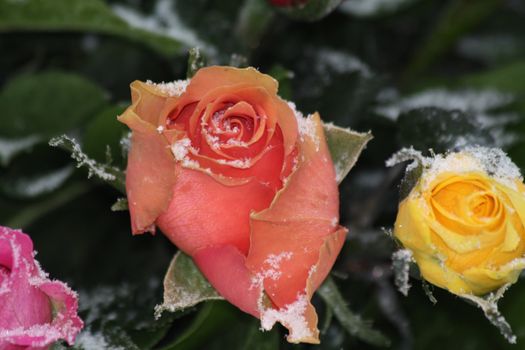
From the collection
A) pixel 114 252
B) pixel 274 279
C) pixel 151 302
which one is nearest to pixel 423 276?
pixel 274 279

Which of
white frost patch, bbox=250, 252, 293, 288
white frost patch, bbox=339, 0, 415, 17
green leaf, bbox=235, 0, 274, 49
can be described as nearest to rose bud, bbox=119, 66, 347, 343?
white frost patch, bbox=250, 252, 293, 288

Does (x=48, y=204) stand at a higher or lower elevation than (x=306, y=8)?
lower

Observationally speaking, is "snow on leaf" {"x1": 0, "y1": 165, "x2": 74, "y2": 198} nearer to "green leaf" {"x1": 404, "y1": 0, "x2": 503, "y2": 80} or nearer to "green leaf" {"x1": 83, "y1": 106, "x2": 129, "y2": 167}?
"green leaf" {"x1": 83, "y1": 106, "x2": 129, "y2": 167}

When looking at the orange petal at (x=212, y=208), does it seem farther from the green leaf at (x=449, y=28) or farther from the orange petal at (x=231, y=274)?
the green leaf at (x=449, y=28)

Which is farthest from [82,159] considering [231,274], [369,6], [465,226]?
[369,6]

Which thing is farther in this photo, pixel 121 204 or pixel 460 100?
pixel 460 100

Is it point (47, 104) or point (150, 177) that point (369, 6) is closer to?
point (47, 104)

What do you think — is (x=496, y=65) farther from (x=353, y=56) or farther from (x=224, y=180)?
(x=224, y=180)
